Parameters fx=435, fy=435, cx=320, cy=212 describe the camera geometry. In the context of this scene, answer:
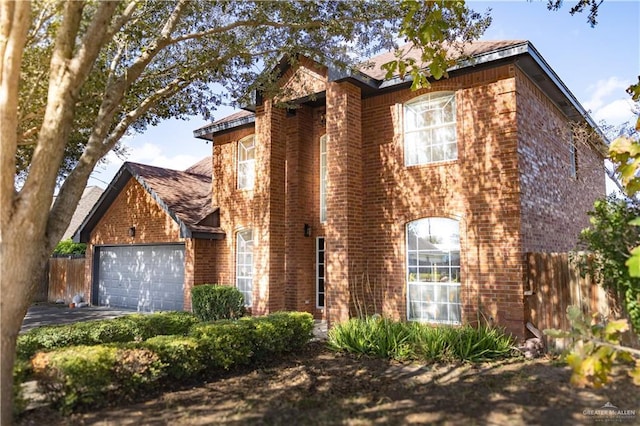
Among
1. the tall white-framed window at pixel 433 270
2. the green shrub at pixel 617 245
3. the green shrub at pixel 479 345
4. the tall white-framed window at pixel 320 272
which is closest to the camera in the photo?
the green shrub at pixel 617 245

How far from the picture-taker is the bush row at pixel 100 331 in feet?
22.9

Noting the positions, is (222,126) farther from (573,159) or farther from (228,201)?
(573,159)

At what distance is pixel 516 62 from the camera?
9.22 meters

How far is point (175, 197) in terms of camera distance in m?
14.8

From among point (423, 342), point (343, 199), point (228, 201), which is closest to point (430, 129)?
point (343, 199)

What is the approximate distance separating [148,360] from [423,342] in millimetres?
4788

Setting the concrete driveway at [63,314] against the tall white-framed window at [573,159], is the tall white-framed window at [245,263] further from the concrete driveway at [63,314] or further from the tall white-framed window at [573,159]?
the tall white-framed window at [573,159]

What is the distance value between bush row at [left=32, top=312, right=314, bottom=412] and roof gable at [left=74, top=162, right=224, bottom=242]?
6.15 metres

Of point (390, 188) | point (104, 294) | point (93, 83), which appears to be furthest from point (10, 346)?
point (104, 294)

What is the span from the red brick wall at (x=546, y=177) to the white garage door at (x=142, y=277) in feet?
34.8

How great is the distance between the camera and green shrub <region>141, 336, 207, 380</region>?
628 centimetres

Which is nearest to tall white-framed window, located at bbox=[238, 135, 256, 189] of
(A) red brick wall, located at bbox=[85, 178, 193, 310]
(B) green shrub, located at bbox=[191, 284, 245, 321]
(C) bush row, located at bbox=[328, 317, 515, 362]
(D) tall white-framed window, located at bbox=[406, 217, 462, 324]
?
(A) red brick wall, located at bbox=[85, 178, 193, 310]

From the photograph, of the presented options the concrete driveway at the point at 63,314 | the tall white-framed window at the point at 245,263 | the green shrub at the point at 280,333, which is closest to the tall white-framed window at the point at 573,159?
the green shrub at the point at 280,333

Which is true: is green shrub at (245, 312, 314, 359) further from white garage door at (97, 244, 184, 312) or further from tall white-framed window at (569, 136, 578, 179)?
tall white-framed window at (569, 136, 578, 179)
